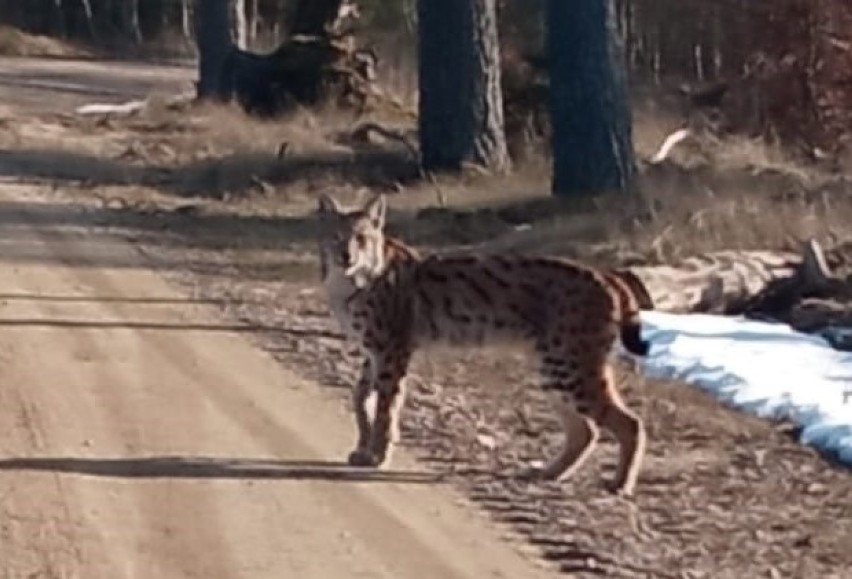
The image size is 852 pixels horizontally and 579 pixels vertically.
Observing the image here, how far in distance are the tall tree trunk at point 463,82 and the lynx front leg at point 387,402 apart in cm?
1295

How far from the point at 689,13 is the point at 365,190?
13.6 m

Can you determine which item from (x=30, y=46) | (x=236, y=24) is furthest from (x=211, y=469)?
(x=30, y=46)

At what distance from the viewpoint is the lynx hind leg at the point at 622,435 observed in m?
10.4

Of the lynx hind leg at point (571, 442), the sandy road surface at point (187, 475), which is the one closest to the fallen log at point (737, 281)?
the sandy road surface at point (187, 475)

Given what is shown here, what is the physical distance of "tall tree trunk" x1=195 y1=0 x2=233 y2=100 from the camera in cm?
3675

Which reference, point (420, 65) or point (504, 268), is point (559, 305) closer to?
point (504, 268)

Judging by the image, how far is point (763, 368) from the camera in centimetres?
1324

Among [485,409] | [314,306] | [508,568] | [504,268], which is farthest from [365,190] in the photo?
[508,568]

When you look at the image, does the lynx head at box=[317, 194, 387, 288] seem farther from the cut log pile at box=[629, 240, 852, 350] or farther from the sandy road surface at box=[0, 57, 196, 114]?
the sandy road surface at box=[0, 57, 196, 114]

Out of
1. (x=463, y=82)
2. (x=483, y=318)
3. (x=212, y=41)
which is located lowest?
(x=212, y=41)

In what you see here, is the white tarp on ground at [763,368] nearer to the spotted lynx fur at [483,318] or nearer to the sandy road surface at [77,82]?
the spotted lynx fur at [483,318]

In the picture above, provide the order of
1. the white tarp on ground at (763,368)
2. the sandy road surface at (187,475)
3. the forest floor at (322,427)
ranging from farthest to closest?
the white tarp on ground at (763,368)
the forest floor at (322,427)
the sandy road surface at (187,475)

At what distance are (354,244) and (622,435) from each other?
5.18 feet

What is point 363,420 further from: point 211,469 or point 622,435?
point 622,435
